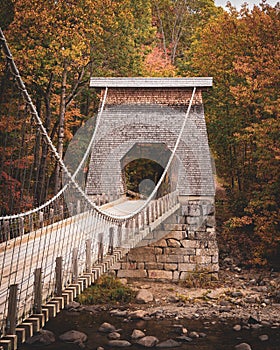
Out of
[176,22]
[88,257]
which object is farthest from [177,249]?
[176,22]

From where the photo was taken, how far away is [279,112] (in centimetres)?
1490

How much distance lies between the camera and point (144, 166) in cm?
2277

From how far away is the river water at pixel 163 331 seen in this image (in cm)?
993

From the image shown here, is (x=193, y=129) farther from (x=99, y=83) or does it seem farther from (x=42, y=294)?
(x=42, y=294)

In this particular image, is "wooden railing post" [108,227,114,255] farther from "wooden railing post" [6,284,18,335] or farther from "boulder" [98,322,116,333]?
"wooden railing post" [6,284,18,335]

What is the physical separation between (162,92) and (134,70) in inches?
104

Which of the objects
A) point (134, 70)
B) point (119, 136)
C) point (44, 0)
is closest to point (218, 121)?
point (134, 70)

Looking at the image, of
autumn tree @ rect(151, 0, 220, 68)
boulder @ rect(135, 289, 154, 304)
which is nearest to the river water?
boulder @ rect(135, 289, 154, 304)

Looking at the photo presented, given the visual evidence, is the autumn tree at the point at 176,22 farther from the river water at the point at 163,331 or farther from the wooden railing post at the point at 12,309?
the wooden railing post at the point at 12,309

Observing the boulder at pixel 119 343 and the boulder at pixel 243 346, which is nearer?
the boulder at pixel 243 346

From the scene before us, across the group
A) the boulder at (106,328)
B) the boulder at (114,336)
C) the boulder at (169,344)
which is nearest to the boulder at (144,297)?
the boulder at (106,328)

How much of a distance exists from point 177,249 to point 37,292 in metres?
9.30

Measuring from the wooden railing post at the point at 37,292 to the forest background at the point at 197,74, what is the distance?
7.32 meters

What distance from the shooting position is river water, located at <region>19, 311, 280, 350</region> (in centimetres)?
993
